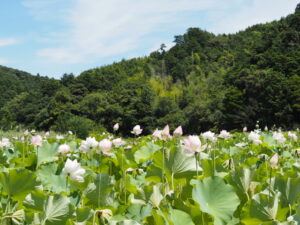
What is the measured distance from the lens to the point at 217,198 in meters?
0.91

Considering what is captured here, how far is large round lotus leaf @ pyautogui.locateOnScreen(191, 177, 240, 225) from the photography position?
0.87 m

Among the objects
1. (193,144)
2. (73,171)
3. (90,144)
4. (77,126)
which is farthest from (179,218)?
(77,126)

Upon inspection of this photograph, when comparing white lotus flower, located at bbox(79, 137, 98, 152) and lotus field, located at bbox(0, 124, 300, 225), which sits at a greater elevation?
white lotus flower, located at bbox(79, 137, 98, 152)

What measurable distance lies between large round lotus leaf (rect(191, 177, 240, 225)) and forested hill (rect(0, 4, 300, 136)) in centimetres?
1675

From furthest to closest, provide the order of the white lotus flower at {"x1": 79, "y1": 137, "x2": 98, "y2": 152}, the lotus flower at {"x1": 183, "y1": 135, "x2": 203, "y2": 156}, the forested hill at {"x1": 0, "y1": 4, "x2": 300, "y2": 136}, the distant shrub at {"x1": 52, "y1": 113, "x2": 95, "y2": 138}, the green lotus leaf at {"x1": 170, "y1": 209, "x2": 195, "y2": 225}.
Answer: the forested hill at {"x1": 0, "y1": 4, "x2": 300, "y2": 136}
the distant shrub at {"x1": 52, "y1": 113, "x2": 95, "y2": 138}
the white lotus flower at {"x1": 79, "y1": 137, "x2": 98, "y2": 152}
the lotus flower at {"x1": 183, "y1": 135, "x2": 203, "y2": 156}
the green lotus leaf at {"x1": 170, "y1": 209, "x2": 195, "y2": 225}

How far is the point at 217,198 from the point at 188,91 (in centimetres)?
5498

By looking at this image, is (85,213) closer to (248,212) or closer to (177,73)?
(248,212)

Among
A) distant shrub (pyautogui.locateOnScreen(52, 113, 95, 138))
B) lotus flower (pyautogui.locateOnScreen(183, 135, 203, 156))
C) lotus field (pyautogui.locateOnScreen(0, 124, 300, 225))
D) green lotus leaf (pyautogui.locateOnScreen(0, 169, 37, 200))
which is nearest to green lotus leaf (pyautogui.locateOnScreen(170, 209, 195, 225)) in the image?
lotus field (pyautogui.locateOnScreen(0, 124, 300, 225))

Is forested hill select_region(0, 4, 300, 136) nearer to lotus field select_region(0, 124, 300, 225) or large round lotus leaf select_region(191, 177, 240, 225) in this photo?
lotus field select_region(0, 124, 300, 225)

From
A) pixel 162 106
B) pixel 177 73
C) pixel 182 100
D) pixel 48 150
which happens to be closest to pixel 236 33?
pixel 177 73

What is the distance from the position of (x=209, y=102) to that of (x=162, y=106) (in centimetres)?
949

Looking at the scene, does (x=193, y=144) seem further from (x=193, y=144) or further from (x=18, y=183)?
(x=18, y=183)

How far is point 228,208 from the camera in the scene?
89 centimetres

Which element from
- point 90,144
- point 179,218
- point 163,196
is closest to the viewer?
point 179,218
